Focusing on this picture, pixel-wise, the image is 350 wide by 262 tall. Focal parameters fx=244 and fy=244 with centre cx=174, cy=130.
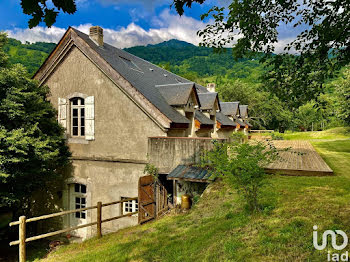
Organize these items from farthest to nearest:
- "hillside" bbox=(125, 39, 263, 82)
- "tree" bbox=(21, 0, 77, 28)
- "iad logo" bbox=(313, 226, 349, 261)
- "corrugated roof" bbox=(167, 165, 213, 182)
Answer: "hillside" bbox=(125, 39, 263, 82), "corrugated roof" bbox=(167, 165, 213, 182), "iad logo" bbox=(313, 226, 349, 261), "tree" bbox=(21, 0, 77, 28)

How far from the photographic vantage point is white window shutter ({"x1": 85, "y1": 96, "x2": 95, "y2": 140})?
12.3 meters

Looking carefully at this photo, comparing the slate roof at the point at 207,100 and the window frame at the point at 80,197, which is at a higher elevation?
the slate roof at the point at 207,100

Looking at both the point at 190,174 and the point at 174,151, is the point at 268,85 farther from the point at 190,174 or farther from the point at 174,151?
the point at 174,151

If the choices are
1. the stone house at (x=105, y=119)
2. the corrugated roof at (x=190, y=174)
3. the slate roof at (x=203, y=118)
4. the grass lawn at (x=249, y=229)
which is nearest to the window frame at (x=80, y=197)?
the stone house at (x=105, y=119)

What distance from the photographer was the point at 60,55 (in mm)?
13156

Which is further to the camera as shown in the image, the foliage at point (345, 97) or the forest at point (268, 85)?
the foliage at point (345, 97)

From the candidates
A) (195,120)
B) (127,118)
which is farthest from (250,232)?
(195,120)

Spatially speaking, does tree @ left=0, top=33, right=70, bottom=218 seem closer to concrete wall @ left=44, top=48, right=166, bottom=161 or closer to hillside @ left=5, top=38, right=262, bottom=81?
concrete wall @ left=44, top=48, right=166, bottom=161

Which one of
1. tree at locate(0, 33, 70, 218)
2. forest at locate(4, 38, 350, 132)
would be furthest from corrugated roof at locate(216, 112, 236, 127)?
tree at locate(0, 33, 70, 218)

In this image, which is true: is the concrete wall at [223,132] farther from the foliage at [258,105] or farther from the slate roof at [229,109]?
the foliage at [258,105]

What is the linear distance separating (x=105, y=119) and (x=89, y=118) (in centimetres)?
96

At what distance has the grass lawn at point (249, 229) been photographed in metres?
4.60

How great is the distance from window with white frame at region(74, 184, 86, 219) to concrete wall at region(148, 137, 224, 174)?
15.1 feet

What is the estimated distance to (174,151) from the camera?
10344 mm
